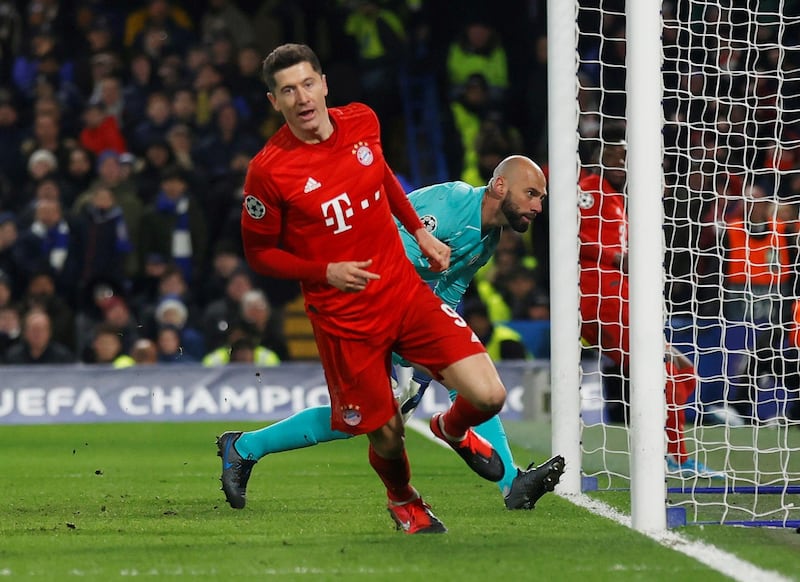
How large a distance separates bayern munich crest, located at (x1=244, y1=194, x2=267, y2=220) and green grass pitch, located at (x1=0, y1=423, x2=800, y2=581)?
1194 millimetres

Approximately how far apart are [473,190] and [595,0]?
10.8 meters

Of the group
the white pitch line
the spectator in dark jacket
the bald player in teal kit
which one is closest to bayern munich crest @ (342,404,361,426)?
the bald player in teal kit

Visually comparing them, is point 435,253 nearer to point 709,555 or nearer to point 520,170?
point 520,170

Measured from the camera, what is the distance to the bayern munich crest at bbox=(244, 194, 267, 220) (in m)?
5.59

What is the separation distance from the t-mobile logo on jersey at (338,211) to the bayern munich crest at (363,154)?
16 cm

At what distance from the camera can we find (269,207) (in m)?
5.59

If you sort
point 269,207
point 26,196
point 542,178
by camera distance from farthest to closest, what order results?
point 26,196 → point 542,178 → point 269,207

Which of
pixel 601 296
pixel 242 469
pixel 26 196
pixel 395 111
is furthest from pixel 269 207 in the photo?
pixel 395 111

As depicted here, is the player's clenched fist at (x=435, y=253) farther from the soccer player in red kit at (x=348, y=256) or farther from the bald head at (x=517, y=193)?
the bald head at (x=517, y=193)

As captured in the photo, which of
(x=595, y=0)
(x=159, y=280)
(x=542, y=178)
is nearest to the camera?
(x=542, y=178)

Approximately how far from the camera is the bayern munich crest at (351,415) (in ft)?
18.7

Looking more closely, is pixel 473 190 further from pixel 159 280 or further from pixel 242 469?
pixel 159 280

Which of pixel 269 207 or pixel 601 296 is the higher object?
pixel 269 207

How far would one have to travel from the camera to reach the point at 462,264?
6.84m
